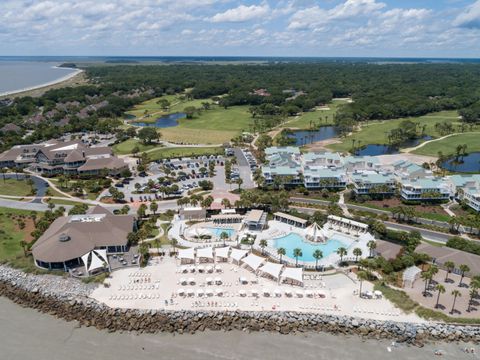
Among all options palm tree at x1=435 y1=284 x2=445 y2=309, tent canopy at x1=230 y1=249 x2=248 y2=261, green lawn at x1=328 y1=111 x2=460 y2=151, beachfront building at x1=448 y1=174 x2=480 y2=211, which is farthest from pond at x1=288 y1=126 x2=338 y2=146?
palm tree at x1=435 y1=284 x2=445 y2=309

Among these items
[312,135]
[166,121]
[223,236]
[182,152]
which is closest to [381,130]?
[312,135]

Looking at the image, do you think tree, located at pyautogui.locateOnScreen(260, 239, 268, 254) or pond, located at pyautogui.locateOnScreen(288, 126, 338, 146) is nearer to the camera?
tree, located at pyautogui.locateOnScreen(260, 239, 268, 254)

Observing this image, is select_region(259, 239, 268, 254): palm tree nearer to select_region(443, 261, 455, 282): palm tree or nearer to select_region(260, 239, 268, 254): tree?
select_region(260, 239, 268, 254): tree

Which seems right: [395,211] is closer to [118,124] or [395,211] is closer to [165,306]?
[165,306]

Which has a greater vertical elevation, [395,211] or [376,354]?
[395,211]

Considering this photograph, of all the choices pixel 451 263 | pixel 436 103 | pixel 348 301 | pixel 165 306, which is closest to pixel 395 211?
pixel 451 263
